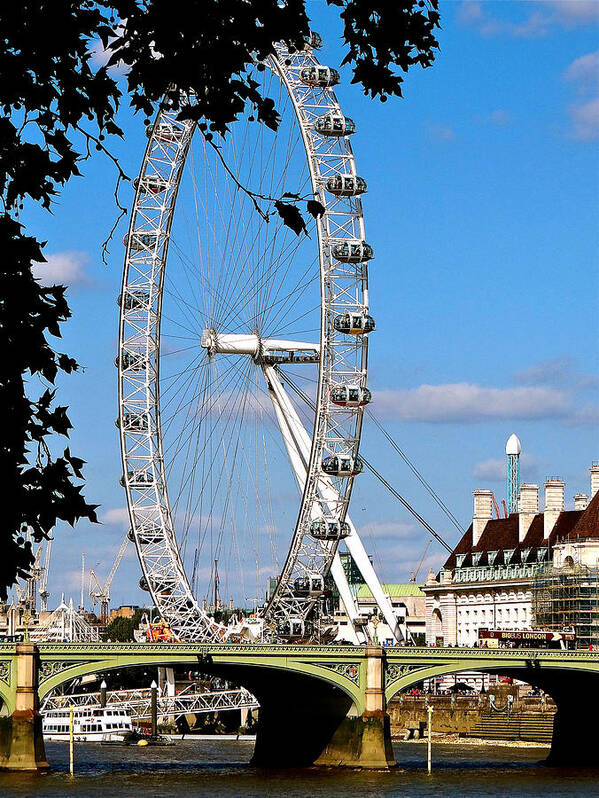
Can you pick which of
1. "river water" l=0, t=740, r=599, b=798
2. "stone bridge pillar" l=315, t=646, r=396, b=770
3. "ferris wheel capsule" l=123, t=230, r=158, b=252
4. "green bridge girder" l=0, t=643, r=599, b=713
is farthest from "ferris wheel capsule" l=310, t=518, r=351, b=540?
"ferris wheel capsule" l=123, t=230, r=158, b=252

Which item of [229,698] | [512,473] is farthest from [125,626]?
[229,698]

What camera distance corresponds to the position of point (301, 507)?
282ft

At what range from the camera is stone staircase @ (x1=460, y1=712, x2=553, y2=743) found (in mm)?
101688

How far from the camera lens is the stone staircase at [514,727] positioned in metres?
102

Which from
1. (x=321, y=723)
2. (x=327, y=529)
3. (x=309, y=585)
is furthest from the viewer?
(x=309, y=585)

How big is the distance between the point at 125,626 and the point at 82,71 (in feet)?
575

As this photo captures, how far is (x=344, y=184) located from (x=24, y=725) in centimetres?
2843

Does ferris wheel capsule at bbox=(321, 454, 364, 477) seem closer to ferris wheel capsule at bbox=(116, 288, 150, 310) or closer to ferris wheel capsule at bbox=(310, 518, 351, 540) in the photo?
ferris wheel capsule at bbox=(310, 518, 351, 540)

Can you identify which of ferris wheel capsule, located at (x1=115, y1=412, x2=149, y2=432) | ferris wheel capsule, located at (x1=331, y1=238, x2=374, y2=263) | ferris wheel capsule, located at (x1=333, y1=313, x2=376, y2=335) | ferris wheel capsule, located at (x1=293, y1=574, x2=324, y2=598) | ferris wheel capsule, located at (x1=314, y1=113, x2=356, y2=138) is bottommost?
ferris wheel capsule, located at (x1=293, y1=574, x2=324, y2=598)

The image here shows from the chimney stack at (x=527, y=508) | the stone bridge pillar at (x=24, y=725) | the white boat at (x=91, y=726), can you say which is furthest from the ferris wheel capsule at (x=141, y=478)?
the chimney stack at (x=527, y=508)

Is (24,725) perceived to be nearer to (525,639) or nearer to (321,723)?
(321,723)

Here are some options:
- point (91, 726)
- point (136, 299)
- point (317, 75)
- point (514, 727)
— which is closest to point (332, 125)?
point (317, 75)

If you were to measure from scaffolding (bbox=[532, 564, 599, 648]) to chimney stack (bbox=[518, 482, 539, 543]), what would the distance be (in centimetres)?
1171

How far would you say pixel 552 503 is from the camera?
13312cm
